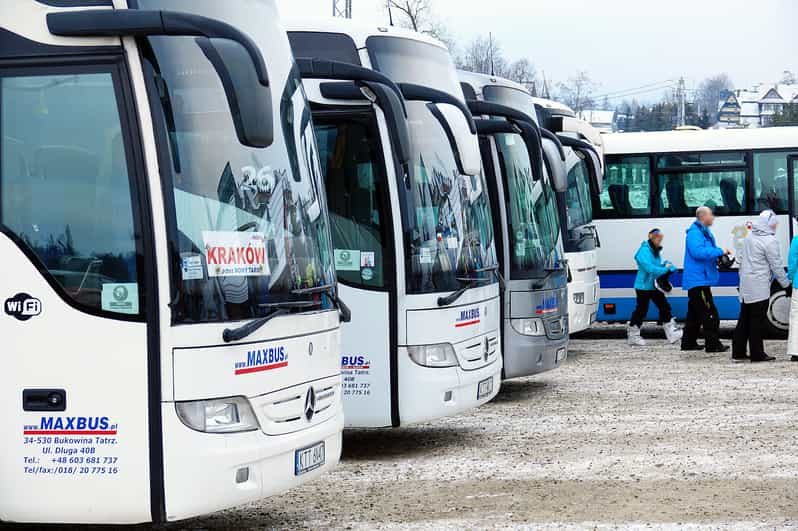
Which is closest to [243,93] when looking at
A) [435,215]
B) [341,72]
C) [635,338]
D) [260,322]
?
[260,322]

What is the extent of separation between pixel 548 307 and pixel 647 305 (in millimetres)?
6149

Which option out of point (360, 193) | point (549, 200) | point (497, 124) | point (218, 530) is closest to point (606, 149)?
point (549, 200)

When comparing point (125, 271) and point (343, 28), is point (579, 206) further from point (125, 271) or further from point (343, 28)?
point (125, 271)

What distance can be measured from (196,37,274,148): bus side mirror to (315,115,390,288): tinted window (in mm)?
3849

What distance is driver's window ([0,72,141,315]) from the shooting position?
6652 mm

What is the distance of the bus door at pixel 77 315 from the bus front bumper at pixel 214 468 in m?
0.13

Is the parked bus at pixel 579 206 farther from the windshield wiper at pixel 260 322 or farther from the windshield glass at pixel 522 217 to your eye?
the windshield wiper at pixel 260 322

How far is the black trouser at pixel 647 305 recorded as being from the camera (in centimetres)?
1998

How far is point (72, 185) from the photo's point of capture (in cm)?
673

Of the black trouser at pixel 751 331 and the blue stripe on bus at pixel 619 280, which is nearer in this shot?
the black trouser at pixel 751 331

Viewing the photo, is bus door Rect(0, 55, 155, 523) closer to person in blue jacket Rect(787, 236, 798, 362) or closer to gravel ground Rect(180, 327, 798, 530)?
gravel ground Rect(180, 327, 798, 530)

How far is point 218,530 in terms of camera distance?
8.05 meters

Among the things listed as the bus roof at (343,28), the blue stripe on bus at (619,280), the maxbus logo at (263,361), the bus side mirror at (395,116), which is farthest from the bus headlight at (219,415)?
the blue stripe on bus at (619,280)

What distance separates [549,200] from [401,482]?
6.04 metres
